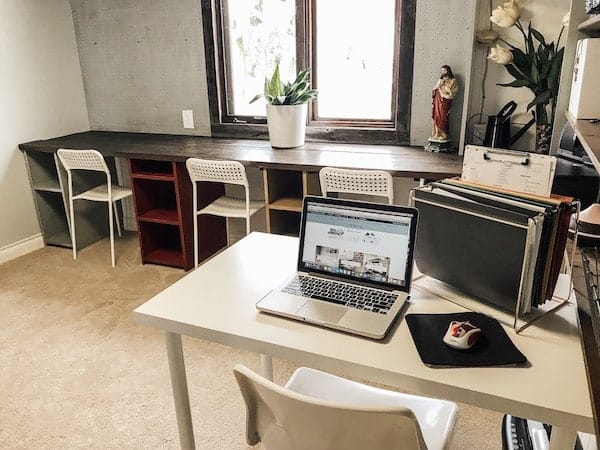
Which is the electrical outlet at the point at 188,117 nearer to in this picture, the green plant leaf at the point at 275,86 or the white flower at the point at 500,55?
the green plant leaf at the point at 275,86

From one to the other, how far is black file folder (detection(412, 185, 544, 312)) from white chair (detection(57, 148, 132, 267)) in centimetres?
235

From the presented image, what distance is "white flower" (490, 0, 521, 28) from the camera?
2.51 m

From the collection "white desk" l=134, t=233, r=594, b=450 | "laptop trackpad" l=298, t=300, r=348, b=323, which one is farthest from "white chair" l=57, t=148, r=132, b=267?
"laptop trackpad" l=298, t=300, r=348, b=323

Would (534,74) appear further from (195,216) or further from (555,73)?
(195,216)

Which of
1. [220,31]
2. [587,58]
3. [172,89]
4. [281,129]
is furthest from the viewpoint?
[172,89]

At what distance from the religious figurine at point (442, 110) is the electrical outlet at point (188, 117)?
165 centimetres

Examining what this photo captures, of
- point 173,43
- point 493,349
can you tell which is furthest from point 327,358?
point 173,43

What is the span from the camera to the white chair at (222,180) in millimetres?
2805

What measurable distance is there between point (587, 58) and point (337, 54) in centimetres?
167

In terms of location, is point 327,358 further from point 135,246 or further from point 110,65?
point 110,65

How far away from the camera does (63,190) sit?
11.5 feet

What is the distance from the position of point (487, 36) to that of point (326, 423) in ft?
7.96

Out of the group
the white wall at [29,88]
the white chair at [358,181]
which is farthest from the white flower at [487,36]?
the white wall at [29,88]

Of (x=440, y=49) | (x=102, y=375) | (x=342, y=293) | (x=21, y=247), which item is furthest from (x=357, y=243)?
(x=21, y=247)
